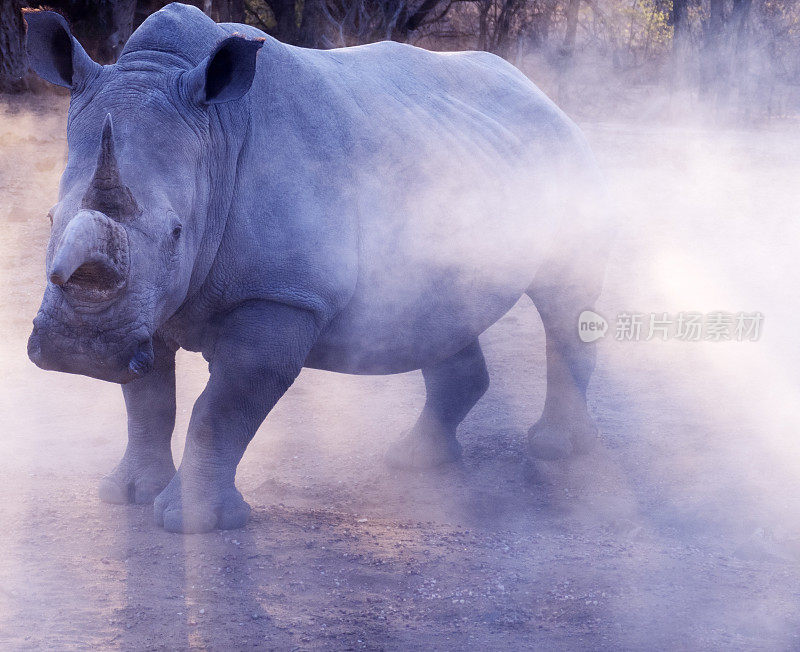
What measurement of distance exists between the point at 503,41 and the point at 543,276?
15.0 metres

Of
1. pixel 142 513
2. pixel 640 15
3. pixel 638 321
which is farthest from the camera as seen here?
pixel 640 15

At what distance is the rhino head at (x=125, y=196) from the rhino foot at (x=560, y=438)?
217cm

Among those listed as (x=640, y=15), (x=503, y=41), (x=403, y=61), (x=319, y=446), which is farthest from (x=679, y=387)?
(x=640, y=15)

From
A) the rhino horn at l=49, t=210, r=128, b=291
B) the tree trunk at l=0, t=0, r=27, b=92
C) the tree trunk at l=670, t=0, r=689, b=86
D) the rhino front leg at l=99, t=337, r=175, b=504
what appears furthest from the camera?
the tree trunk at l=670, t=0, r=689, b=86

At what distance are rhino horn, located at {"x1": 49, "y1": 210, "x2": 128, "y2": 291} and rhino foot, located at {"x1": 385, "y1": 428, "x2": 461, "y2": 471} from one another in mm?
2167

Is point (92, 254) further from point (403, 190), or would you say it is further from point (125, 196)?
point (403, 190)

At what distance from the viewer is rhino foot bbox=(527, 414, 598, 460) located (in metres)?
4.93

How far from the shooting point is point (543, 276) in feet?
15.8

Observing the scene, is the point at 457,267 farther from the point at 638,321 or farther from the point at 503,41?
the point at 503,41

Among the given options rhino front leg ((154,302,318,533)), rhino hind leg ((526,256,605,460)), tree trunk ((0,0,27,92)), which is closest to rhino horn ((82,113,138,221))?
rhino front leg ((154,302,318,533))

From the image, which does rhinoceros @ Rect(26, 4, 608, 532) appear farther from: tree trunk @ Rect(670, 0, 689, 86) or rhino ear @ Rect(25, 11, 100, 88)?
tree trunk @ Rect(670, 0, 689, 86)

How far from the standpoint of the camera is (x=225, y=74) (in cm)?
319

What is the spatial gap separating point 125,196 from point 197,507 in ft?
3.80

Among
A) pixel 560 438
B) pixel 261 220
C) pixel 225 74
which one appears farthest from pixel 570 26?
pixel 225 74
